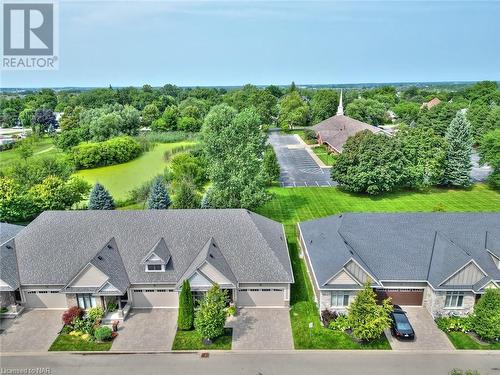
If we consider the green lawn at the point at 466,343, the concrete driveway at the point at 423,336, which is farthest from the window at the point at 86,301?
the green lawn at the point at 466,343

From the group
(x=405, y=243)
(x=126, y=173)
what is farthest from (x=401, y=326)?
(x=126, y=173)

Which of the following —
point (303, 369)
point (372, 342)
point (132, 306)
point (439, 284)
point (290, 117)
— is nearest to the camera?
point (303, 369)

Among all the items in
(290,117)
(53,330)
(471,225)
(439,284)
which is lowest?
(53,330)

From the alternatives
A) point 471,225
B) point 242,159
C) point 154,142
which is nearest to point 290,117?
point 154,142

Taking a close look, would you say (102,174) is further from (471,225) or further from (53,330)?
(471,225)

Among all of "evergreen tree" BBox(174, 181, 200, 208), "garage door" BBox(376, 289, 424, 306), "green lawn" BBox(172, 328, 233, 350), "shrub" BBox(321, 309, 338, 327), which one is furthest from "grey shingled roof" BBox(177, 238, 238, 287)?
"evergreen tree" BBox(174, 181, 200, 208)

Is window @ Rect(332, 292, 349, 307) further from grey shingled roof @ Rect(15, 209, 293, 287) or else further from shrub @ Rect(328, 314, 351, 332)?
grey shingled roof @ Rect(15, 209, 293, 287)

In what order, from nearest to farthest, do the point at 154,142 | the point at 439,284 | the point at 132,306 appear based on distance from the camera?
the point at 439,284 < the point at 132,306 < the point at 154,142

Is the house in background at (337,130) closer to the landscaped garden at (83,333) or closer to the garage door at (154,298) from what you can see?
the garage door at (154,298)

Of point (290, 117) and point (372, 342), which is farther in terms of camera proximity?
point (290, 117)
